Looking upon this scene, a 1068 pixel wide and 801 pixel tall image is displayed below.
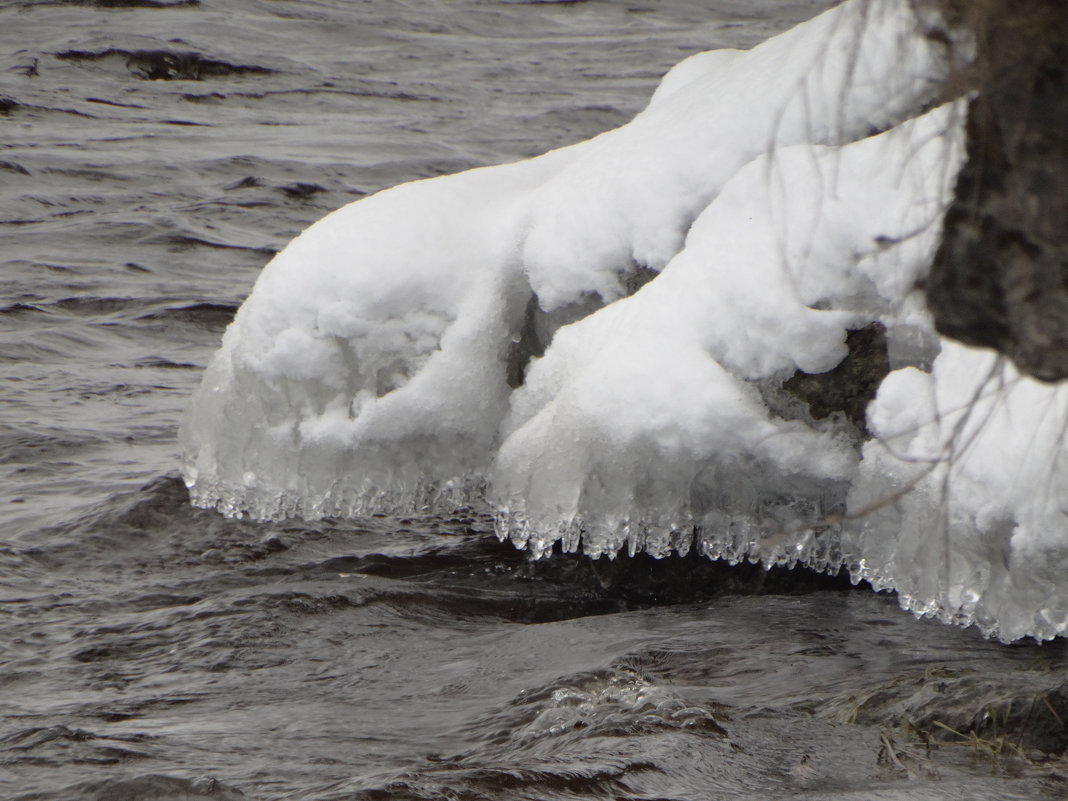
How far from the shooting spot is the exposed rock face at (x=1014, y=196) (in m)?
2.15

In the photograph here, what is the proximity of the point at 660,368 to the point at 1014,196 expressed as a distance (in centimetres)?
204

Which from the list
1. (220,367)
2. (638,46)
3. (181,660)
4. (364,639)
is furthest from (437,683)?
(638,46)

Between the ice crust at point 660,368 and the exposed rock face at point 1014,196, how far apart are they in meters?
1.33

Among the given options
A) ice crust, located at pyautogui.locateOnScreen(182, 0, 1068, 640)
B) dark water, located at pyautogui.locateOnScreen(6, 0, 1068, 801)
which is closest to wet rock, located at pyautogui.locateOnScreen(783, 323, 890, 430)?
ice crust, located at pyautogui.locateOnScreen(182, 0, 1068, 640)

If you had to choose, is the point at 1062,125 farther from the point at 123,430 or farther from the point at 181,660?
the point at 123,430

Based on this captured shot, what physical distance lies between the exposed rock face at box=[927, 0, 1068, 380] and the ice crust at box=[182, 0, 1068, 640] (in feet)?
4.36

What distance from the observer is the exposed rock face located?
2.15 metres

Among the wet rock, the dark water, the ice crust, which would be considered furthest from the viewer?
the wet rock

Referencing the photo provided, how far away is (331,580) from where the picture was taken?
4.91 m

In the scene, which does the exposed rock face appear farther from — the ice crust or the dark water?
the ice crust

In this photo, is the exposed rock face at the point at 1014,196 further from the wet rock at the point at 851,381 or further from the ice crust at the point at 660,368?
the wet rock at the point at 851,381

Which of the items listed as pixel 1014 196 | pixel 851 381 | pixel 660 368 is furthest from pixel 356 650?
pixel 1014 196

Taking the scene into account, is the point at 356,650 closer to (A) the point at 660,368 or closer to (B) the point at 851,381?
(A) the point at 660,368

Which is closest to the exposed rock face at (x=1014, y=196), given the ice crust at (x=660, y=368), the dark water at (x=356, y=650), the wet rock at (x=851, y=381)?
the dark water at (x=356, y=650)
